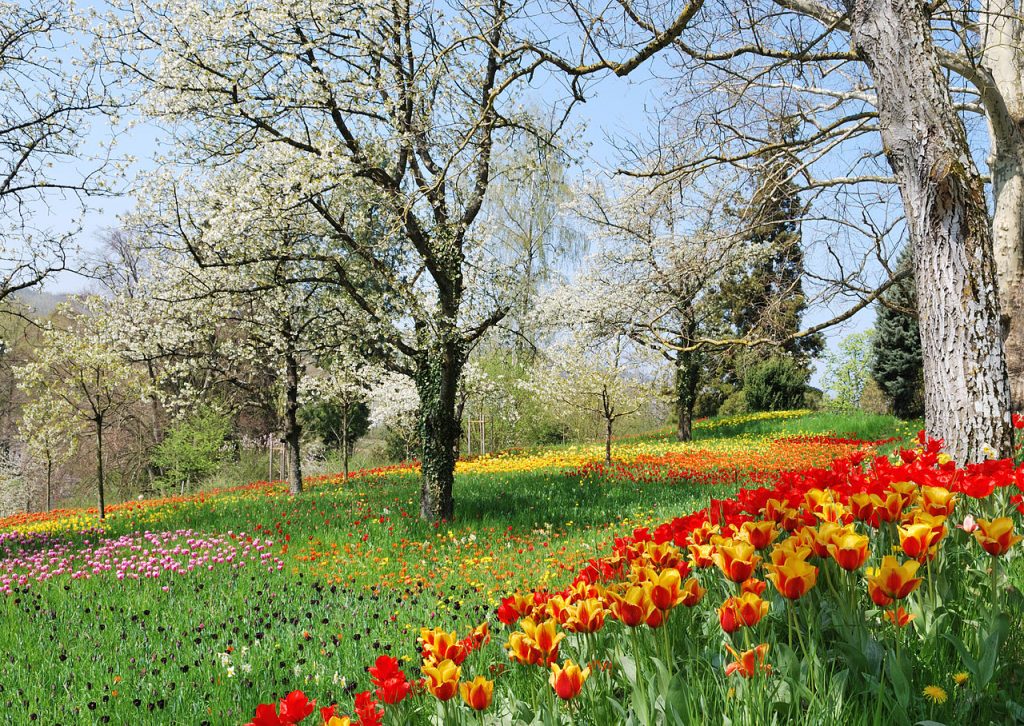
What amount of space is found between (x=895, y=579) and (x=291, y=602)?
4764 millimetres

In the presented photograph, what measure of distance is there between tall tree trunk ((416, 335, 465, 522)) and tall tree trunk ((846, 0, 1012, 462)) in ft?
17.8

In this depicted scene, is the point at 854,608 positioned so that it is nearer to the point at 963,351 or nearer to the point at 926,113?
the point at 963,351

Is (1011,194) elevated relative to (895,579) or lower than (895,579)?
elevated

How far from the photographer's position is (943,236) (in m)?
3.88

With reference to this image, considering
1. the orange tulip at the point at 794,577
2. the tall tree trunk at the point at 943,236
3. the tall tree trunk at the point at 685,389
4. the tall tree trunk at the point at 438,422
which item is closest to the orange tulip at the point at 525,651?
the orange tulip at the point at 794,577

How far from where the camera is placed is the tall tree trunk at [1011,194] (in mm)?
6594

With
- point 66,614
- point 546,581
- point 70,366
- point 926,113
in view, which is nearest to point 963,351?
point 926,113

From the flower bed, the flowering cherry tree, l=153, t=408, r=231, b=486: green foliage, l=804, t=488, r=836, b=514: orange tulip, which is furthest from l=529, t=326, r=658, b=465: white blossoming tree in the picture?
the flower bed

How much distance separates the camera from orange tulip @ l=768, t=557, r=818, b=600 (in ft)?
5.36

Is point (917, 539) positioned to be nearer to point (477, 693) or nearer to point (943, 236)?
point (477, 693)

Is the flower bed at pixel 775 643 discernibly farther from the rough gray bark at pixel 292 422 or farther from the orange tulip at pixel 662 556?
the rough gray bark at pixel 292 422

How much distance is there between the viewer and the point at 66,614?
496cm

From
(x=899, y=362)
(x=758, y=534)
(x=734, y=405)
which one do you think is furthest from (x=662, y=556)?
(x=734, y=405)

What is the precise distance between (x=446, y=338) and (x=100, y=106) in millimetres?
5780
